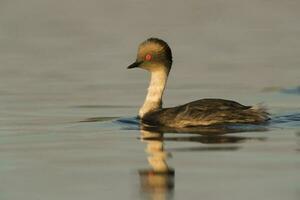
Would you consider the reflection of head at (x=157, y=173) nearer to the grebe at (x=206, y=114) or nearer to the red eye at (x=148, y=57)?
the grebe at (x=206, y=114)

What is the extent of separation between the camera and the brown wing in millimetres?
18016

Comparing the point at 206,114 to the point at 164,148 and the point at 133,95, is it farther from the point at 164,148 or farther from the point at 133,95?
the point at 133,95

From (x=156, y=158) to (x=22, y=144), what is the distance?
230cm

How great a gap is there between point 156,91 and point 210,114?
180 centimetres

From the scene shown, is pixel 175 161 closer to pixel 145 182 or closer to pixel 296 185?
pixel 145 182

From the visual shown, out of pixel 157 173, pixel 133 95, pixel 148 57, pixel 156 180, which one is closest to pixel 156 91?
pixel 148 57

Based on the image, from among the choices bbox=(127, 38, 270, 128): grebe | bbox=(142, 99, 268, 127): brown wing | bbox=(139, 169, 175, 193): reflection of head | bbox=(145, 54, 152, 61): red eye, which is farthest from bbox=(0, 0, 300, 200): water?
bbox=(145, 54, 152, 61): red eye

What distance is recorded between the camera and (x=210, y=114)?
59.4ft

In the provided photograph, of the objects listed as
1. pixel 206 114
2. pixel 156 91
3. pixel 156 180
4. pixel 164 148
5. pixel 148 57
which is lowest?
pixel 156 180

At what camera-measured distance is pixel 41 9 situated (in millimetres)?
38469

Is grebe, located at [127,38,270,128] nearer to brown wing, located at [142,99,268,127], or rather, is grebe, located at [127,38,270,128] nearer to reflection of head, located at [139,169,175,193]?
brown wing, located at [142,99,268,127]

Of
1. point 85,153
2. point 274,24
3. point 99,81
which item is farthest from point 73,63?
point 85,153

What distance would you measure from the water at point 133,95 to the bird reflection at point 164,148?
0.02 m

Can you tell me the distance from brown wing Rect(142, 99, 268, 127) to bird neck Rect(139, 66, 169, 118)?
3.60 ft
